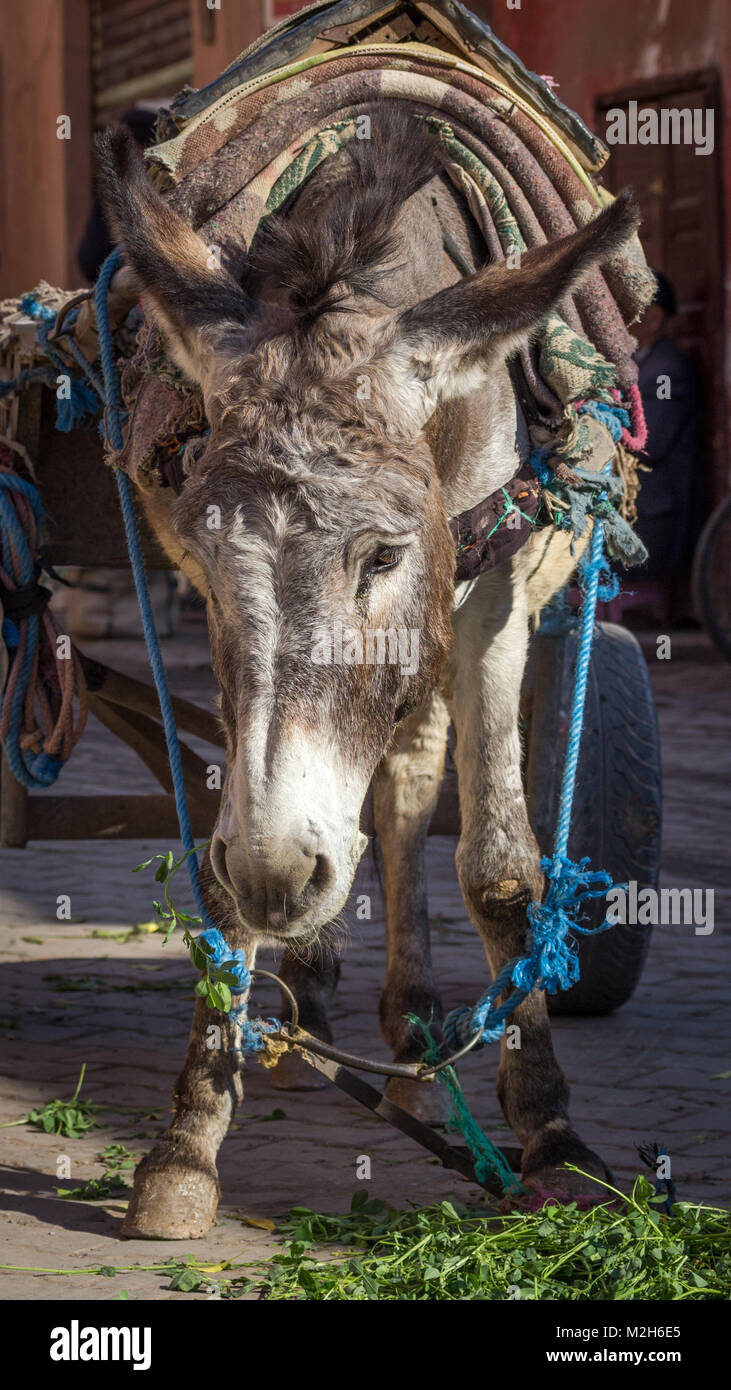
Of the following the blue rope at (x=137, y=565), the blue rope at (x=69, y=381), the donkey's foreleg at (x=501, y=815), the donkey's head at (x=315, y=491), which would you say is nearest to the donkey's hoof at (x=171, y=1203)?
the blue rope at (x=137, y=565)

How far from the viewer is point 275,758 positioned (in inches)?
96.2

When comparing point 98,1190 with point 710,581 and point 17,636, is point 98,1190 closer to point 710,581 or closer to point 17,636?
point 17,636

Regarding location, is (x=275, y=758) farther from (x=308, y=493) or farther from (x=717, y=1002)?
(x=717, y=1002)

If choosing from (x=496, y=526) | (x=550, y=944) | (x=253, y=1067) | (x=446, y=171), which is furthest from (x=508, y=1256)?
(x=446, y=171)

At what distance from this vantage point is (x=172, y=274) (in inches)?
111

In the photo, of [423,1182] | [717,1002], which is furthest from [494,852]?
[717,1002]

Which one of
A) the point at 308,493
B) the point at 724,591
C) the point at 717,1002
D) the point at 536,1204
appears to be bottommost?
the point at 536,1204

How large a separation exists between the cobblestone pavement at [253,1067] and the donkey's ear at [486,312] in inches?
61.8

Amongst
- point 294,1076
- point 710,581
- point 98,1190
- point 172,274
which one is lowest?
point 98,1190

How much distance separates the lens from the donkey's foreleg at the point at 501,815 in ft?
11.1

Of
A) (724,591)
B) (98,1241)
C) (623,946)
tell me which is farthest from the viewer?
(724,591)

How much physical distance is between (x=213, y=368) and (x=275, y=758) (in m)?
0.75

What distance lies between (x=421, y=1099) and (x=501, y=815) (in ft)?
2.91

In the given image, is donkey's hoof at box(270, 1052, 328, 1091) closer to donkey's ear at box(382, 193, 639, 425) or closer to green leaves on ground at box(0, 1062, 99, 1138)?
green leaves on ground at box(0, 1062, 99, 1138)
